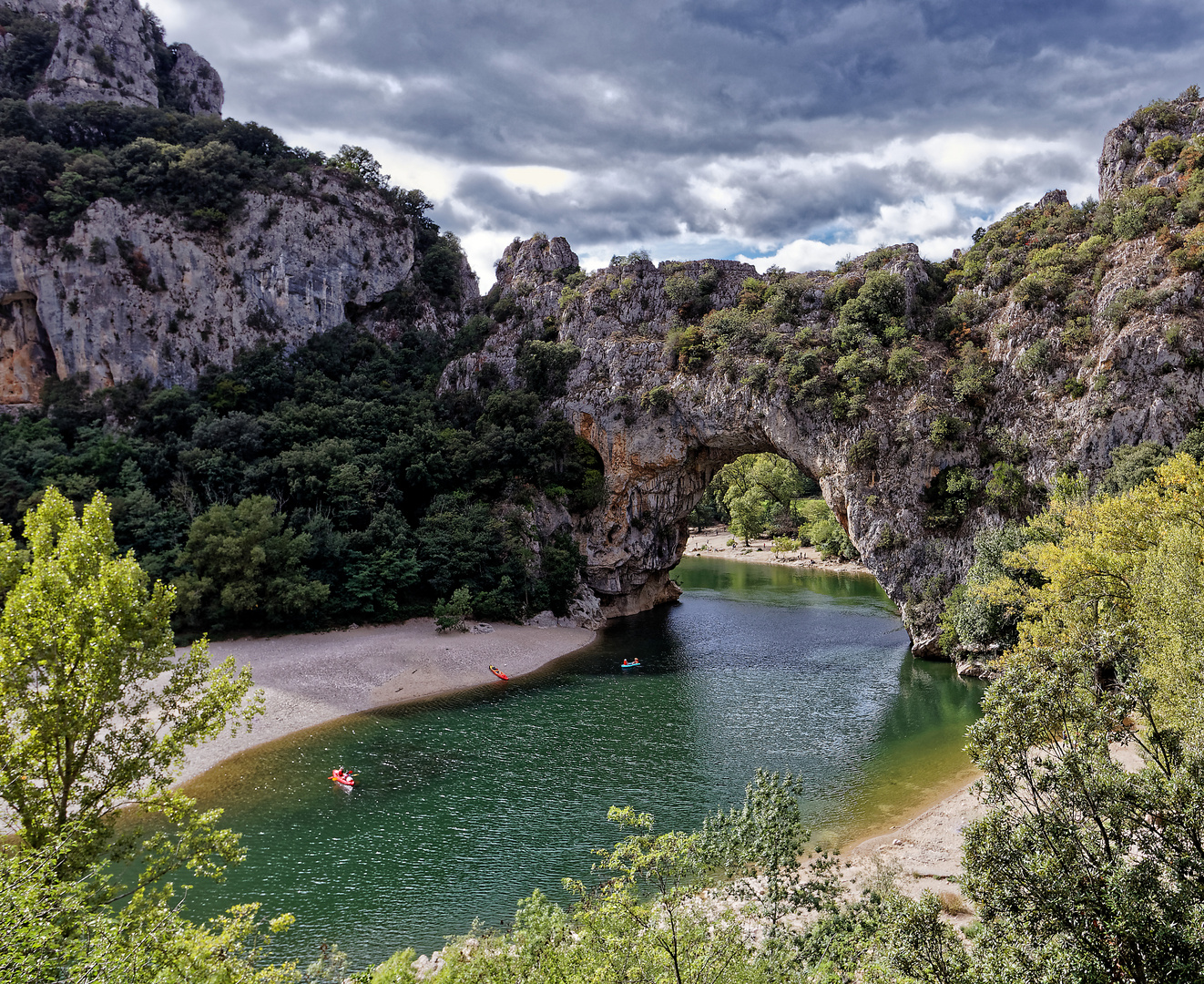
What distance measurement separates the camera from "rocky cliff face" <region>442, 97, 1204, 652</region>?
105 ft

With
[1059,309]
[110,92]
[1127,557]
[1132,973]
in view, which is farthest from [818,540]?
[110,92]

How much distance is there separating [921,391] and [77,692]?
3849 cm

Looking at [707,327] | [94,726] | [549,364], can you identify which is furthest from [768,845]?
[549,364]

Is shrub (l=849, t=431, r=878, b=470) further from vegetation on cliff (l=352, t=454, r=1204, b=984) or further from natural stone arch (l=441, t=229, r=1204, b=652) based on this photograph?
vegetation on cliff (l=352, t=454, r=1204, b=984)

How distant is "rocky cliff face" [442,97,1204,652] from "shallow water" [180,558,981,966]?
918 cm

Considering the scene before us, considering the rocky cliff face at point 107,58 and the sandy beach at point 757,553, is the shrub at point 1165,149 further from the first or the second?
the rocky cliff face at point 107,58

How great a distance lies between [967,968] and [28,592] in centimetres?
1421

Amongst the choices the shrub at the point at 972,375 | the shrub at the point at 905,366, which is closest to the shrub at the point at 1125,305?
the shrub at the point at 972,375

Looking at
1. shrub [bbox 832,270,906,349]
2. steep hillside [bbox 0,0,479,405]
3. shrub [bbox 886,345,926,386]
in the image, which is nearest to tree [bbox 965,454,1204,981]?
shrub [bbox 886,345,926,386]

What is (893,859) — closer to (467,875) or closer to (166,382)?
(467,875)

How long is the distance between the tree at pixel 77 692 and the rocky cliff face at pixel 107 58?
5934 cm

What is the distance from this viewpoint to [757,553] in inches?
2931

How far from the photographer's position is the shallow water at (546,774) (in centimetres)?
1662

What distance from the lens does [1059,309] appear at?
35.1m
